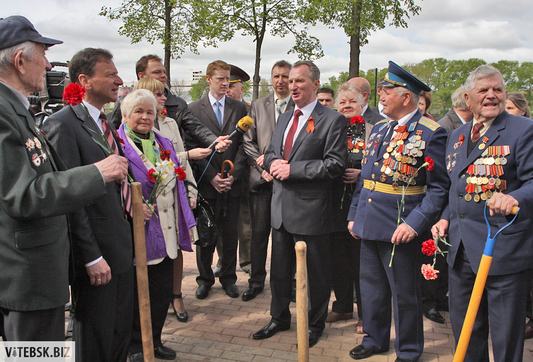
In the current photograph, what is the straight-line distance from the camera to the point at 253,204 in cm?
507

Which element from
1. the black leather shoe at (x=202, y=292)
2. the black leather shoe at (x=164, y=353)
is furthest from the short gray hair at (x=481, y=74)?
the black leather shoe at (x=202, y=292)

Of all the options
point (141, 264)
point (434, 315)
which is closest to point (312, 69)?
point (141, 264)

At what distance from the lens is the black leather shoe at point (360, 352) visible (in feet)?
11.7

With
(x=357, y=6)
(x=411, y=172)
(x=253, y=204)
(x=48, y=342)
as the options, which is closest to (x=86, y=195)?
(x=48, y=342)

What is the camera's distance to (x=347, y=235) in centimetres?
441

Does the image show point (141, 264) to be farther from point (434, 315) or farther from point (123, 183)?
point (434, 315)

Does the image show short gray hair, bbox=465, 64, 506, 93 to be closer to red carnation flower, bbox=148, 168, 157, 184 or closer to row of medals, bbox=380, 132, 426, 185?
row of medals, bbox=380, 132, 426, 185

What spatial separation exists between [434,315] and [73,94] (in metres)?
3.89

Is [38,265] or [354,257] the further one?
[354,257]

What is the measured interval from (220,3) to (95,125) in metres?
19.4

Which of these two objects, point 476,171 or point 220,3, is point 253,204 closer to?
point 476,171

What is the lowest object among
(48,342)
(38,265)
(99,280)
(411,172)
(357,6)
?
(48,342)

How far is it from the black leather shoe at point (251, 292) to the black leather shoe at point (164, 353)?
4.49 feet

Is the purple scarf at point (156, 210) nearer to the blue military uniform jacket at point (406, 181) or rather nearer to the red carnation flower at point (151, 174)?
the red carnation flower at point (151, 174)
